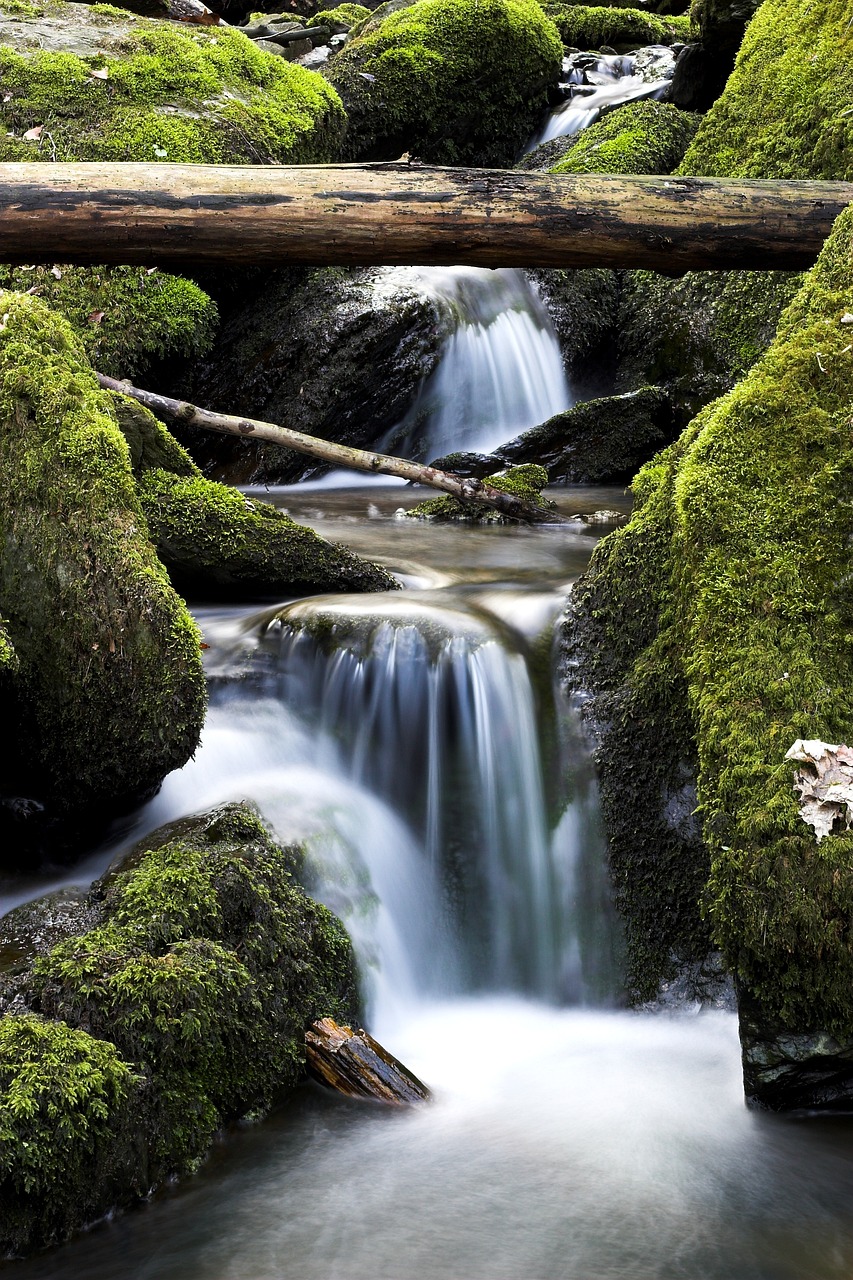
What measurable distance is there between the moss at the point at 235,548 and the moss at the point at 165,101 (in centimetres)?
507

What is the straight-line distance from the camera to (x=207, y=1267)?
8.42ft

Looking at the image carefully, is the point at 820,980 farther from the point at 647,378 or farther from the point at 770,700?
the point at 647,378

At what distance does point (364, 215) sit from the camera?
18.2 feet

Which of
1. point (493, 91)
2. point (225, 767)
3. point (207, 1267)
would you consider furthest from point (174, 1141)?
point (493, 91)

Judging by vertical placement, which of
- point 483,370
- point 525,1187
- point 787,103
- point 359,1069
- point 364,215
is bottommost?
point 525,1187

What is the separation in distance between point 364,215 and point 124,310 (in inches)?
135

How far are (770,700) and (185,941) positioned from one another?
5.64 feet

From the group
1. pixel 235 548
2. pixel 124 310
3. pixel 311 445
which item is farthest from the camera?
pixel 124 310

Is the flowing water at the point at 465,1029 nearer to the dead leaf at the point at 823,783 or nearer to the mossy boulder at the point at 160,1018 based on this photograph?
the mossy boulder at the point at 160,1018

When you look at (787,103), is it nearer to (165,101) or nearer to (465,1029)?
(165,101)

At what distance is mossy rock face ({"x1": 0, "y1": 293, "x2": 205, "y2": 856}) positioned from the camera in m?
3.56

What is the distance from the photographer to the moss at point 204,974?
285cm

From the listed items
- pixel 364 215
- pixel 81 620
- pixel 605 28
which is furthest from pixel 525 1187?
pixel 605 28

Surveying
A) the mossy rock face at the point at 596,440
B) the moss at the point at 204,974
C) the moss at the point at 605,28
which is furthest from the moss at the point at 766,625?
the moss at the point at 605,28
